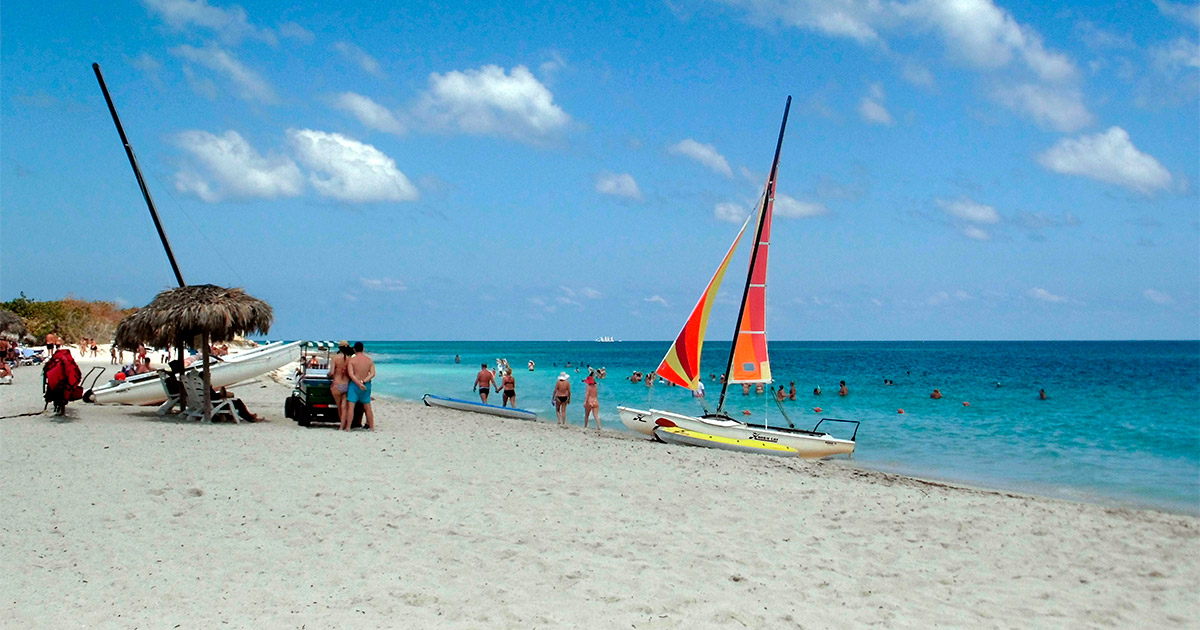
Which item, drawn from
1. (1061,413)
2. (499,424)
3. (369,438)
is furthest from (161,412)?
(1061,413)

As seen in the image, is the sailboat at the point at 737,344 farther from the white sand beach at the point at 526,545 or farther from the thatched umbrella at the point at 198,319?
the thatched umbrella at the point at 198,319

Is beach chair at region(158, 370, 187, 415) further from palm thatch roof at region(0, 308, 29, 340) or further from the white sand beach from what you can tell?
palm thatch roof at region(0, 308, 29, 340)

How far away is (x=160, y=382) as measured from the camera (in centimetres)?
1510

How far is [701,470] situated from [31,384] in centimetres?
1944

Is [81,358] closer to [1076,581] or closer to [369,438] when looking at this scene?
[369,438]

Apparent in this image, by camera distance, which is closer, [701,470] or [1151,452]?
[701,470]

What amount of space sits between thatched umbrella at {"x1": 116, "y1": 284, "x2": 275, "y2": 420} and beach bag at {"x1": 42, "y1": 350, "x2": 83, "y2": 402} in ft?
2.69

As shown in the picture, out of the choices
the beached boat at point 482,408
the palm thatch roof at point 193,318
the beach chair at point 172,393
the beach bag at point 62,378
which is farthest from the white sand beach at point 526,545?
the beached boat at point 482,408

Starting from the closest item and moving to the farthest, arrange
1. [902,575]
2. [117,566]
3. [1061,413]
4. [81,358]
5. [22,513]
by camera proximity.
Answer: [117,566] < [902,575] < [22,513] < [1061,413] < [81,358]

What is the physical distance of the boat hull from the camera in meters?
14.6

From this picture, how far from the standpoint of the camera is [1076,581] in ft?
23.5

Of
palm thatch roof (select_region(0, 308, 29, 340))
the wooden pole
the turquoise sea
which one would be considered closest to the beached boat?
the turquoise sea

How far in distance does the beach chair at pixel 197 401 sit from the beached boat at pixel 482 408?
23.7 ft

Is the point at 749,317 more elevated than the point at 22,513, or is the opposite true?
the point at 749,317
